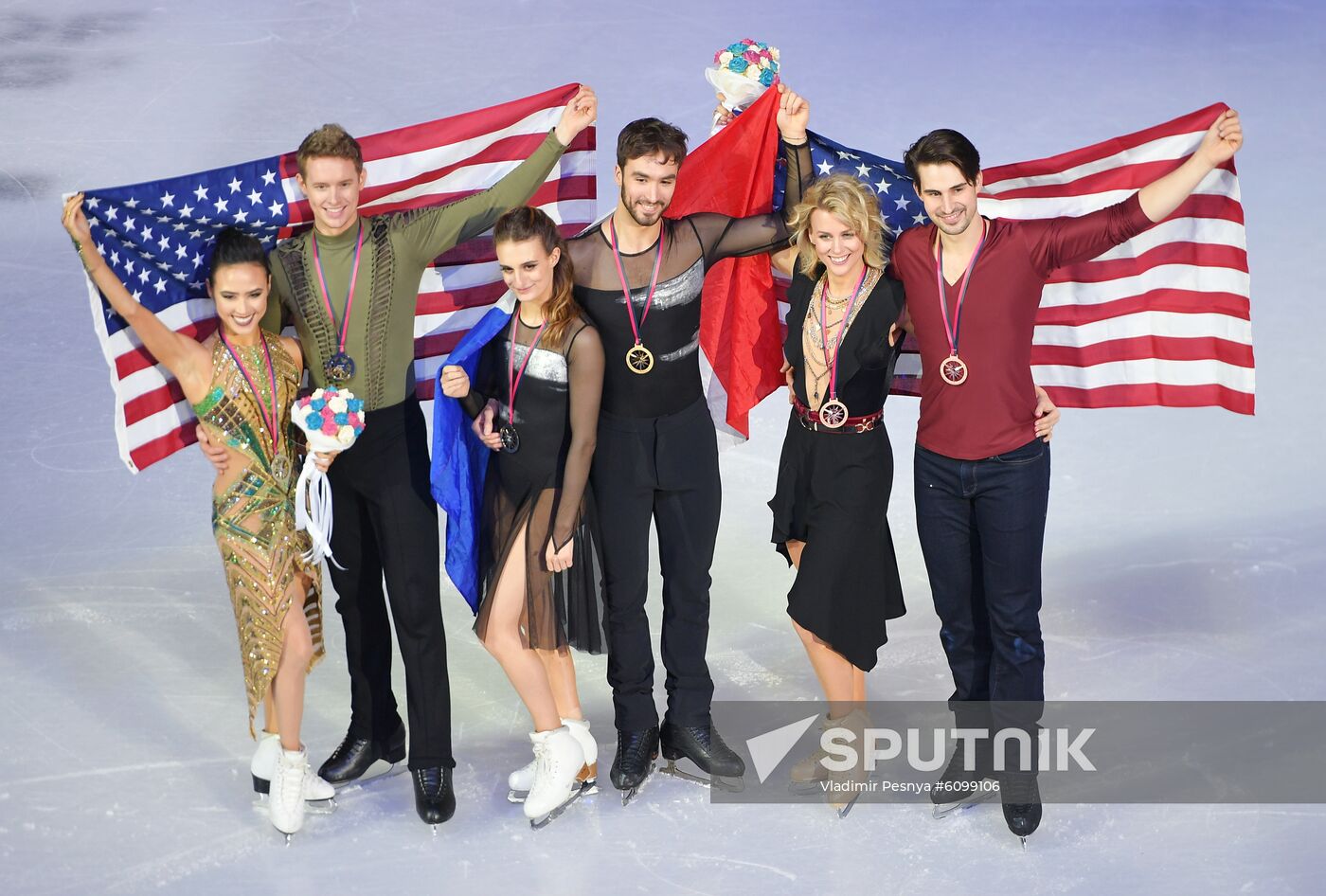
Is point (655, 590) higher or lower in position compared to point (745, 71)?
lower

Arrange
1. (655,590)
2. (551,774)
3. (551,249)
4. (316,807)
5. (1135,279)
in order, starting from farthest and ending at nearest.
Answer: (655,590) → (1135,279) → (316,807) → (551,774) → (551,249)

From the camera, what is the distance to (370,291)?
17.4ft

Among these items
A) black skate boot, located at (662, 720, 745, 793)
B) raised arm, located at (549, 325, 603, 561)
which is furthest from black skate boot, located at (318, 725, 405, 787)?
raised arm, located at (549, 325, 603, 561)

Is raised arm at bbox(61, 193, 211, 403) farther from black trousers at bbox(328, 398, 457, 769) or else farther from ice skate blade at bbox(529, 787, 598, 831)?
ice skate blade at bbox(529, 787, 598, 831)

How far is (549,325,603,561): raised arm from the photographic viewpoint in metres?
5.17

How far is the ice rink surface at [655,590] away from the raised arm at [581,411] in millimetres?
1070

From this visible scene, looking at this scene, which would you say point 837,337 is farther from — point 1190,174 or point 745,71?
point 1190,174

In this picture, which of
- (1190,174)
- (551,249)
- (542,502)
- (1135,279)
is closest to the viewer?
(1190,174)

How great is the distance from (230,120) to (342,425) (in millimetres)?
6413

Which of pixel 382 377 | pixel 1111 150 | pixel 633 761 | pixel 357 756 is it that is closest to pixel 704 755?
pixel 633 761

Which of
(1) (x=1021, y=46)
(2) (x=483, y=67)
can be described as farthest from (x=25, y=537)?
A: (1) (x=1021, y=46)

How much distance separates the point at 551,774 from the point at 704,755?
0.53 m

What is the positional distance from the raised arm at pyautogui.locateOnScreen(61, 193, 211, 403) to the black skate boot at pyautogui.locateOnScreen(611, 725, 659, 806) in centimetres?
178

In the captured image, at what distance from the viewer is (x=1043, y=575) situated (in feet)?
23.0
